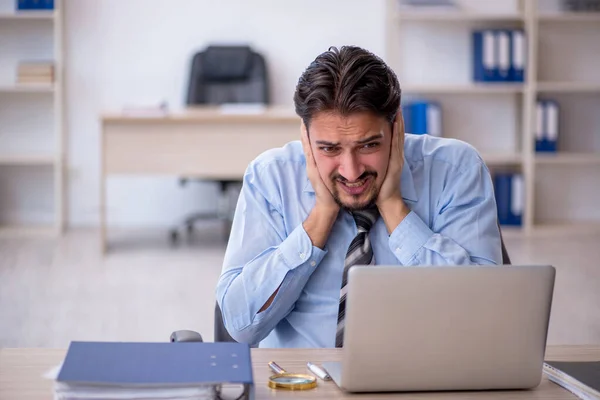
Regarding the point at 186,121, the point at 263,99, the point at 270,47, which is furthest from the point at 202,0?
the point at 186,121

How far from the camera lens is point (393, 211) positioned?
169 centimetres

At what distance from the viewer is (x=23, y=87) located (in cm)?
556

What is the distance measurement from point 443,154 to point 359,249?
0.29 meters

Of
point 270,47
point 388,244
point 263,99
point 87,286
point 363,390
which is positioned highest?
point 270,47

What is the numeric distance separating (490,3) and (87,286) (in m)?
3.50

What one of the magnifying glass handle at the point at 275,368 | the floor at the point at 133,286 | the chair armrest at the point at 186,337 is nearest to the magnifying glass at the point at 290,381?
the magnifying glass handle at the point at 275,368

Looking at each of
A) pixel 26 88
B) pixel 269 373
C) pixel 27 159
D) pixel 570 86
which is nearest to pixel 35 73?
pixel 26 88

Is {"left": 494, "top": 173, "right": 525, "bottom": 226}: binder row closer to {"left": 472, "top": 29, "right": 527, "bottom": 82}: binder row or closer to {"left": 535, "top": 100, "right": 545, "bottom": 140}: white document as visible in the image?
{"left": 535, "top": 100, "right": 545, "bottom": 140}: white document

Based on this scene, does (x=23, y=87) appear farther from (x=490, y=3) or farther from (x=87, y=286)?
(x=490, y=3)

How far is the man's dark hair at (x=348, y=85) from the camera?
1615mm

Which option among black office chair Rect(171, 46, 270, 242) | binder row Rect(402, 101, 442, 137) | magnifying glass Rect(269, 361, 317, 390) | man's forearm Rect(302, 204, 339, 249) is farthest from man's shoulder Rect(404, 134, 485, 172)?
binder row Rect(402, 101, 442, 137)

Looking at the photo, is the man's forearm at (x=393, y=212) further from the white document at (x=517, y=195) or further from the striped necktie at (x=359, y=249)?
the white document at (x=517, y=195)

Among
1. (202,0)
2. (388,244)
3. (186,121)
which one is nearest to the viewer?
(388,244)

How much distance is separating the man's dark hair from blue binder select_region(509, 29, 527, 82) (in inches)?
168
